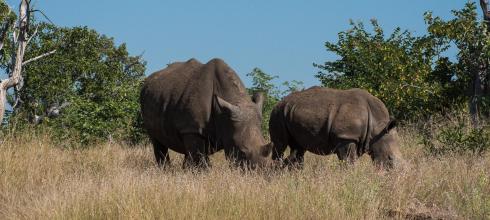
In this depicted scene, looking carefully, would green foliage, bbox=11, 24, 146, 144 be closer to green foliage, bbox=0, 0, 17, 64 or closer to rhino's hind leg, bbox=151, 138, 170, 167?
green foliage, bbox=0, 0, 17, 64

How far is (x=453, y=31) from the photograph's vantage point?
17609 mm

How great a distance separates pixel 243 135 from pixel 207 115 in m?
0.65

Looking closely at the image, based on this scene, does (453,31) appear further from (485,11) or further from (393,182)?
(393,182)

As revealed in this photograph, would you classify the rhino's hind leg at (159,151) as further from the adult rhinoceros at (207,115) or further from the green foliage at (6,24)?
the green foliage at (6,24)

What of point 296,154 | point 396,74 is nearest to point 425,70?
point 396,74

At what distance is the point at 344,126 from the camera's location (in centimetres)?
1039

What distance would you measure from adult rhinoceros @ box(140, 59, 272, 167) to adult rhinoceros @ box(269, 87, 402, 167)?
1.02m

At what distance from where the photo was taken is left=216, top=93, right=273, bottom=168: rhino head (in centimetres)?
938

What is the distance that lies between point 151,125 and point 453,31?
945 centimetres

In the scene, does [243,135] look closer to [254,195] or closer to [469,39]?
[254,195]

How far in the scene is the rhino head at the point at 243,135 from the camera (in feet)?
30.8

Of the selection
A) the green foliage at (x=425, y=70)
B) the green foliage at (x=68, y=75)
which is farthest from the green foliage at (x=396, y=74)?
the green foliage at (x=68, y=75)

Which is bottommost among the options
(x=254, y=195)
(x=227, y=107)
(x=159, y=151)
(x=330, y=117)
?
(x=254, y=195)

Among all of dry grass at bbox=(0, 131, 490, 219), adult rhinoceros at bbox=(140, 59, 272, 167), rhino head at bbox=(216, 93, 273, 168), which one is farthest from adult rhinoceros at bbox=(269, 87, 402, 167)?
rhino head at bbox=(216, 93, 273, 168)
